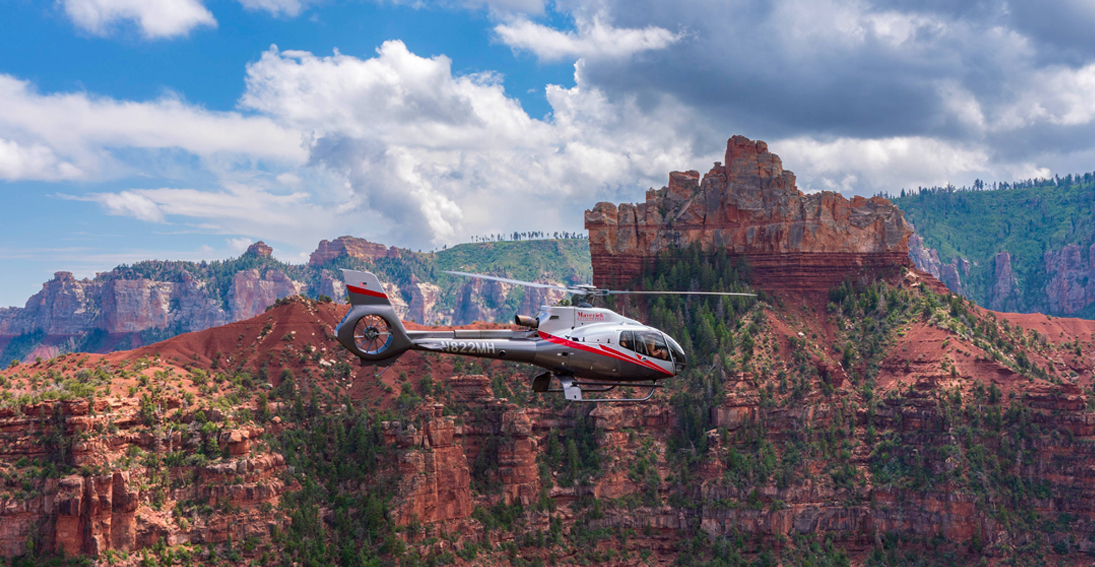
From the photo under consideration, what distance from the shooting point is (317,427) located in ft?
459

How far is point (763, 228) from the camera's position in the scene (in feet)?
612

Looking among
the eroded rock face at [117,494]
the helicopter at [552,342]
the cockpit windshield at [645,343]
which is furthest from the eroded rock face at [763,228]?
the cockpit windshield at [645,343]

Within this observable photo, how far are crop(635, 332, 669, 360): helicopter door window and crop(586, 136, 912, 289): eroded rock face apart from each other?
11269 centimetres

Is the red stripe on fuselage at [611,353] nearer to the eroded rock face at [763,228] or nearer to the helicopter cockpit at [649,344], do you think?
the helicopter cockpit at [649,344]

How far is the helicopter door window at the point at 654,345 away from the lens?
241 ft

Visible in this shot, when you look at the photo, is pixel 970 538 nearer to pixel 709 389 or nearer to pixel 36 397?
pixel 709 389

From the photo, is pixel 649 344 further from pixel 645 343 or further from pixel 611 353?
pixel 611 353

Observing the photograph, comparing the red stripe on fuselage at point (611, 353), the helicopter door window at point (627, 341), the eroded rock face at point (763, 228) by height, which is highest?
the eroded rock face at point (763, 228)

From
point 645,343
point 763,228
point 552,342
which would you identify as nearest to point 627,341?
point 645,343

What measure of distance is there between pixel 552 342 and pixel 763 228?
397 ft

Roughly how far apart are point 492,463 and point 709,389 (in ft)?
133

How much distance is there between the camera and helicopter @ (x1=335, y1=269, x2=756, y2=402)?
7331cm

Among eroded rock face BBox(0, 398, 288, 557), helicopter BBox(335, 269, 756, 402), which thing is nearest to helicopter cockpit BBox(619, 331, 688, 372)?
helicopter BBox(335, 269, 756, 402)

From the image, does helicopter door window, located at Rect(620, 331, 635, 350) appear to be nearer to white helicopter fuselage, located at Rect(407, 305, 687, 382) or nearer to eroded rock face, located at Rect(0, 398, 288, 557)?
white helicopter fuselage, located at Rect(407, 305, 687, 382)
